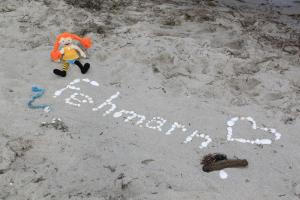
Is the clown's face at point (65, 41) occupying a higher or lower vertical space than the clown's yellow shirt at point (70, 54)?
higher

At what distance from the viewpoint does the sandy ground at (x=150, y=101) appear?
293 centimetres

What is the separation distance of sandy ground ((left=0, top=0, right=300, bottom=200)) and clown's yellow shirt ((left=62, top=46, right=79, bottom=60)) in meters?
0.12

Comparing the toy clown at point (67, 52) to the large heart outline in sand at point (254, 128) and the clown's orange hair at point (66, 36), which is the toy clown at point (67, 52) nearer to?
the clown's orange hair at point (66, 36)

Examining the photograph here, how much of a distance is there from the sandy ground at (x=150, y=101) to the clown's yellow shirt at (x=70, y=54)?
12 centimetres

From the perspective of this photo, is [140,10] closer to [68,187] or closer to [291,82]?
[291,82]

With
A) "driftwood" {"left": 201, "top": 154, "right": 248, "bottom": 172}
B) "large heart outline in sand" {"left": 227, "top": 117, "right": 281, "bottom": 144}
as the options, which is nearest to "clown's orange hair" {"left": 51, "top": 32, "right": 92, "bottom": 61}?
"large heart outline in sand" {"left": 227, "top": 117, "right": 281, "bottom": 144}

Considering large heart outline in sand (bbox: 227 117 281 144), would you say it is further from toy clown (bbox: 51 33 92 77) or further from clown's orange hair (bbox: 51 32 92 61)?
clown's orange hair (bbox: 51 32 92 61)

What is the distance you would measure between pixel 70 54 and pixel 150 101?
1.07 m

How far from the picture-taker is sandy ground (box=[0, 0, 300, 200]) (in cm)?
293

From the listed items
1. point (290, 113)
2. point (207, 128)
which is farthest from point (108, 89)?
point (290, 113)

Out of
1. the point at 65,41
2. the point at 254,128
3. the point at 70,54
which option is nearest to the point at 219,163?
the point at 254,128

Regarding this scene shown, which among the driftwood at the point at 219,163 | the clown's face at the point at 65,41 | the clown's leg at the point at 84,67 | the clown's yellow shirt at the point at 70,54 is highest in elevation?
the clown's face at the point at 65,41

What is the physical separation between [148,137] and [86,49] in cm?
163

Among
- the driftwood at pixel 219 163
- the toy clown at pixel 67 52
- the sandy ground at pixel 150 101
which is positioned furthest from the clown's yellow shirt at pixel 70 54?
the driftwood at pixel 219 163
